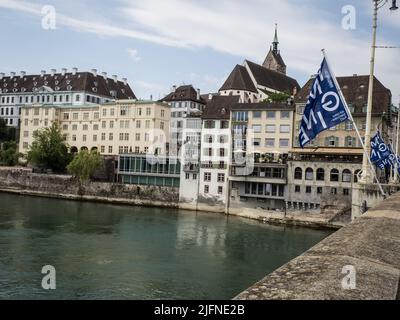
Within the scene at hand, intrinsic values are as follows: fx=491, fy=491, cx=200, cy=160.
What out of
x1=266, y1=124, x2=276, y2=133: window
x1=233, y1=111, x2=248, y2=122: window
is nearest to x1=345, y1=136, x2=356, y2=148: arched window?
x1=266, y1=124, x2=276, y2=133: window

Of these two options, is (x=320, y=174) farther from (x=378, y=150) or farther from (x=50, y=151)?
(x=50, y=151)

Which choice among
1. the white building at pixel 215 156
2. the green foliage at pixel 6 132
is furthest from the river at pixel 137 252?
the green foliage at pixel 6 132

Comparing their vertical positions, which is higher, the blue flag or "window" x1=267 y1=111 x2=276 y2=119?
"window" x1=267 y1=111 x2=276 y2=119

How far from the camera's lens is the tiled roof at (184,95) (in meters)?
106

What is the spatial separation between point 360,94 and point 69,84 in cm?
7166

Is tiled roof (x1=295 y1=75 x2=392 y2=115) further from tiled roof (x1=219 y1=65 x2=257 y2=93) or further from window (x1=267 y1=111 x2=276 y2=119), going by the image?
tiled roof (x1=219 y1=65 x2=257 y2=93)

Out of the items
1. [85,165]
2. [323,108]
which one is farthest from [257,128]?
[323,108]

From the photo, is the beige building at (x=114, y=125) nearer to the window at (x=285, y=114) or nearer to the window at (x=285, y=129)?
the window at (x=285, y=129)

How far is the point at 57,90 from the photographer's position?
→ 392 feet

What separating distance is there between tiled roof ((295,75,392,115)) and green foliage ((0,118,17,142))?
76.7 metres

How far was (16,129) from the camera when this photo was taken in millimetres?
124750

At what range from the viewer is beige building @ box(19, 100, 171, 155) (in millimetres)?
94562
